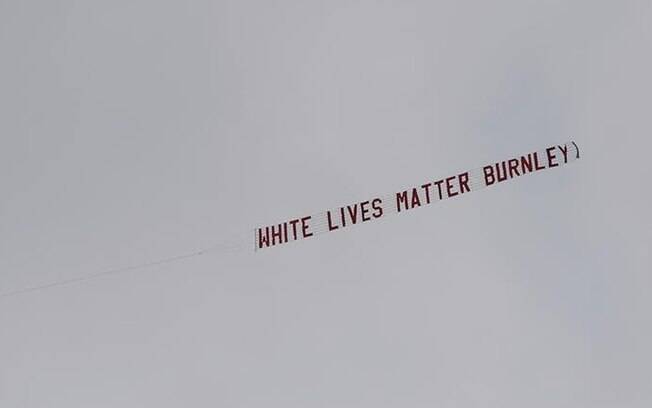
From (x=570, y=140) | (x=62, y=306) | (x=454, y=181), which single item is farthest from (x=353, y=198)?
(x=62, y=306)

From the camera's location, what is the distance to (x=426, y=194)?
52.0 feet

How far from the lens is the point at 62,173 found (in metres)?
19.7

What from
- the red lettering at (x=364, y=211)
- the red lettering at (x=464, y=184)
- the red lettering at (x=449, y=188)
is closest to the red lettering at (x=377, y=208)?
the red lettering at (x=364, y=211)

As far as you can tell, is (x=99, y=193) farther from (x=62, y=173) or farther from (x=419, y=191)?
(x=419, y=191)

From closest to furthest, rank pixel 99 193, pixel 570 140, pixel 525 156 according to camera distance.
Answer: pixel 525 156, pixel 570 140, pixel 99 193

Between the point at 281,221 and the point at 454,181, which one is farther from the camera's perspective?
the point at 281,221

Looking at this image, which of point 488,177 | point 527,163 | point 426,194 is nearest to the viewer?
point 527,163

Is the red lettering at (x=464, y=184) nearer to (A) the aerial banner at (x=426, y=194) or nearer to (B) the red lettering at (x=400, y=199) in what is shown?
(A) the aerial banner at (x=426, y=194)

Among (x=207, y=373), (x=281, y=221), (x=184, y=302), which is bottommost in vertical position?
(x=207, y=373)

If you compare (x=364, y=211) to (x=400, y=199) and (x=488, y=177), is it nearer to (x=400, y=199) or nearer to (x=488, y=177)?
(x=400, y=199)

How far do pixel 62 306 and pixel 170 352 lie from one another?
291cm

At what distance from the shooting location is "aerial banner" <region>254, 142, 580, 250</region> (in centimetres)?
1527

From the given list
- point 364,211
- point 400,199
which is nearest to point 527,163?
point 400,199

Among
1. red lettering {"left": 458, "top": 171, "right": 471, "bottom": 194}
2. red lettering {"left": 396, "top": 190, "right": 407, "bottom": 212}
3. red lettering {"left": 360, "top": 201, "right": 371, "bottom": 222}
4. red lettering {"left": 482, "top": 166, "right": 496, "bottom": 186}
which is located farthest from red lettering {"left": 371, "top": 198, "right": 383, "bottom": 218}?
red lettering {"left": 482, "top": 166, "right": 496, "bottom": 186}
